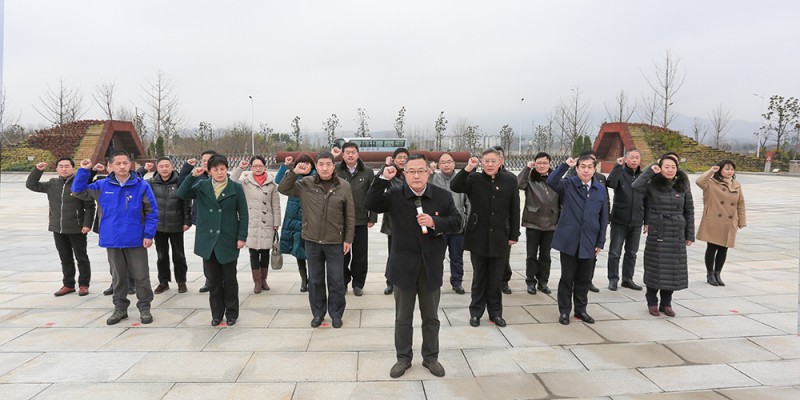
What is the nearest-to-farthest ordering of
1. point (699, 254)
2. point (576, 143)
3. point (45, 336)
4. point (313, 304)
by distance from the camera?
1. point (45, 336)
2. point (313, 304)
3. point (699, 254)
4. point (576, 143)

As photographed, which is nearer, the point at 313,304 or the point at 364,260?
the point at 313,304

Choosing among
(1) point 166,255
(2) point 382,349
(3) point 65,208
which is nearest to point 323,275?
(2) point 382,349

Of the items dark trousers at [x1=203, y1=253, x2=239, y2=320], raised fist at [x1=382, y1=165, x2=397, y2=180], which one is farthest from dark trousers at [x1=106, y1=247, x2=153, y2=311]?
raised fist at [x1=382, y1=165, x2=397, y2=180]

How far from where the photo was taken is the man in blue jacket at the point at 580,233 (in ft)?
14.0

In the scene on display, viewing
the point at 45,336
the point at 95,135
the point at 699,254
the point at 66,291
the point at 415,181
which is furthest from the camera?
the point at 95,135

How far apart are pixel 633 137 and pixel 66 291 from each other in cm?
3175

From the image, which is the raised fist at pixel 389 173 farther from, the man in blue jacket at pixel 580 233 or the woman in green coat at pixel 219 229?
the man in blue jacket at pixel 580 233

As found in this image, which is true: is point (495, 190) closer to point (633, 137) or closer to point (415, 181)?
point (415, 181)

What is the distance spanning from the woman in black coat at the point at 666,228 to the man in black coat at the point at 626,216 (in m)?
0.70

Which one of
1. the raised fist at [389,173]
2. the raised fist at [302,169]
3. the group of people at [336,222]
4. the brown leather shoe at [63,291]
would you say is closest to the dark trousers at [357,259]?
the group of people at [336,222]

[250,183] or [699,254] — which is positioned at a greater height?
[250,183]

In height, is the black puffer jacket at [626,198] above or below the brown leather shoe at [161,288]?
above

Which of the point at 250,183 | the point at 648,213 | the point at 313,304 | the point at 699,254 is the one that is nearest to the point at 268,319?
the point at 313,304

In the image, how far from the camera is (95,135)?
27453 millimetres
